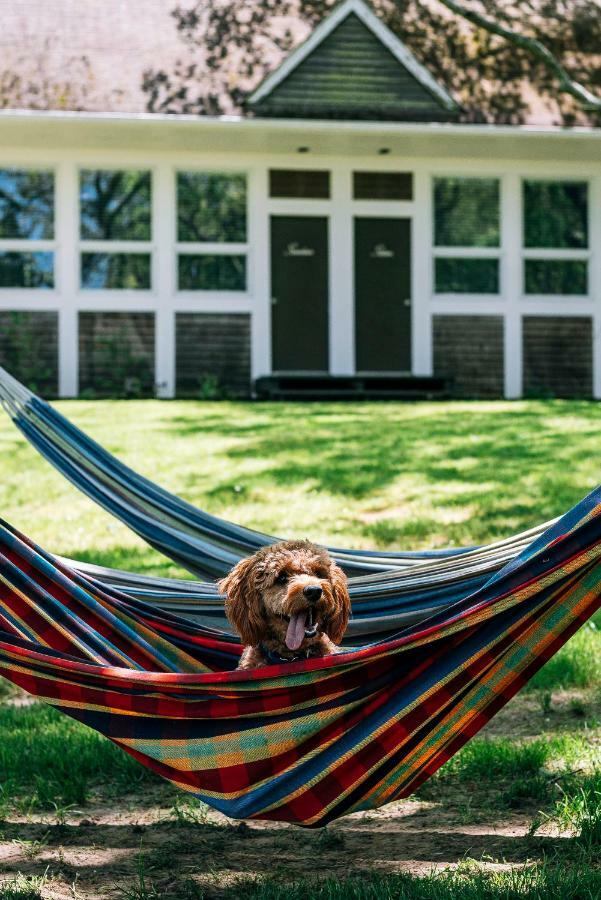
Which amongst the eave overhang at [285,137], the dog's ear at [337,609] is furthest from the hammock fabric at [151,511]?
the eave overhang at [285,137]

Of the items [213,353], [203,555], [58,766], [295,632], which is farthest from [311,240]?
[295,632]

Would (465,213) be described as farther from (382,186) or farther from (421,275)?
(382,186)

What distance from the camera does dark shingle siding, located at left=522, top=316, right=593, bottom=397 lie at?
1254cm

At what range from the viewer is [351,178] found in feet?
40.2

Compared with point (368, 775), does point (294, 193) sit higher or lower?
higher

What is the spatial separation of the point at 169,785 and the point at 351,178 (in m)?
10.0

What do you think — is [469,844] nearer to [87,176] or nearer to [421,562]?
[421,562]

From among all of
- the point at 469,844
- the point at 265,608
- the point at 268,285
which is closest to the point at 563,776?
the point at 469,844

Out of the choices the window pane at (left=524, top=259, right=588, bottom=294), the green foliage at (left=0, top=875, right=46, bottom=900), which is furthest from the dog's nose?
the window pane at (left=524, top=259, right=588, bottom=294)

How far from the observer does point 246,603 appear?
2545 millimetres

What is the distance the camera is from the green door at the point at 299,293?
1224 centimetres

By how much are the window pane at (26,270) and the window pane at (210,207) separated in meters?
1.42

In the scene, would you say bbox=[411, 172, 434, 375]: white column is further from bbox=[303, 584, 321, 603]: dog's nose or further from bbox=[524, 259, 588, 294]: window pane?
bbox=[303, 584, 321, 603]: dog's nose

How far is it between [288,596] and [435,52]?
1152cm
